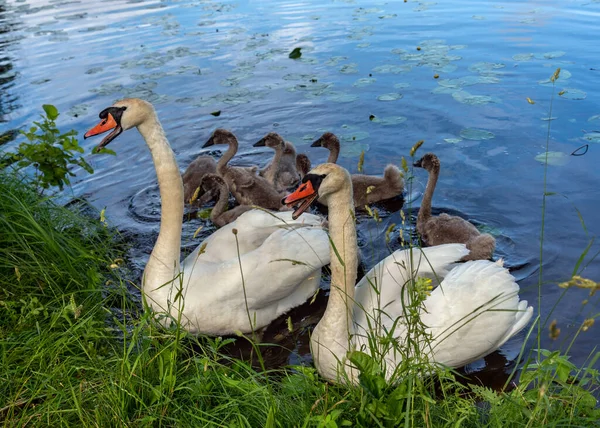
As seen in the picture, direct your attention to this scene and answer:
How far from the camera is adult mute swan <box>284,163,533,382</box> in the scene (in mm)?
3965

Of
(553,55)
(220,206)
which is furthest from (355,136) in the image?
(553,55)

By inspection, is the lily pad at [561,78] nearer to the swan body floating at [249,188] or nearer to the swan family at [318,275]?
the swan family at [318,275]

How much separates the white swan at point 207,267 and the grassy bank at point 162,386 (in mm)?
541

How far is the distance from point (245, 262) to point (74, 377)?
1.63m

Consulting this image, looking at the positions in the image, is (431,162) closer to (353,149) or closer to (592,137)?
(353,149)

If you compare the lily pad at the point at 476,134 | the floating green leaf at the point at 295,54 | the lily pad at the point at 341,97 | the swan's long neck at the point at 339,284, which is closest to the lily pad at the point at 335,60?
the floating green leaf at the point at 295,54

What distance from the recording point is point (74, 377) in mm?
3750

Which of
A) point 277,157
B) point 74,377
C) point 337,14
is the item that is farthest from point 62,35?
point 74,377

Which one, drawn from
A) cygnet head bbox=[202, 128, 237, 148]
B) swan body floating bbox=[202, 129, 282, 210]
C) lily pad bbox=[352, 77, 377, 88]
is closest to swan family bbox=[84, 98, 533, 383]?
swan body floating bbox=[202, 129, 282, 210]

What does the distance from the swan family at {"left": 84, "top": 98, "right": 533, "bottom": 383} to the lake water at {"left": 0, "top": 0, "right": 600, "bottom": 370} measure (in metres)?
0.49

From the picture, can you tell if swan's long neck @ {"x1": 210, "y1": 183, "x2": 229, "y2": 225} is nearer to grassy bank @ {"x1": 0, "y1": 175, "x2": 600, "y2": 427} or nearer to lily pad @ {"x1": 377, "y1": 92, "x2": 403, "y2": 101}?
grassy bank @ {"x1": 0, "y1": 175, "x2": 600, "y2": 427}

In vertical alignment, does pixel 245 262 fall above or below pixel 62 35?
above

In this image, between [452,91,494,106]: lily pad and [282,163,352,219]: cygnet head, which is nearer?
[282,163,352,219]: cygnet head

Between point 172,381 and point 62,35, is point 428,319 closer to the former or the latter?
point 172,381
